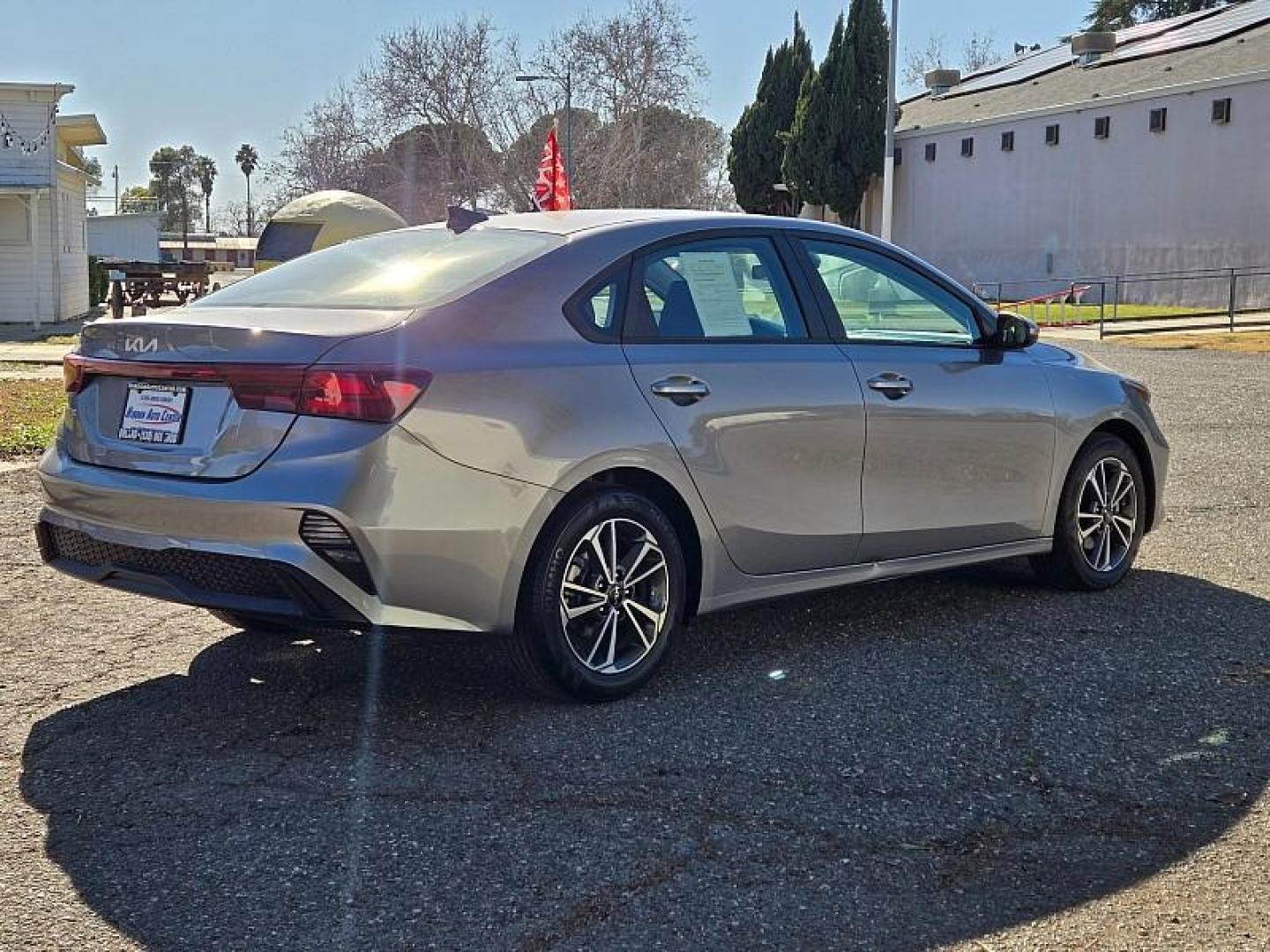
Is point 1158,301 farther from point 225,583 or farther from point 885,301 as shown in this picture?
point 225,583

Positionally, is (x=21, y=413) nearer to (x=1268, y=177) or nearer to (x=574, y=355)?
(x=574, y=355)

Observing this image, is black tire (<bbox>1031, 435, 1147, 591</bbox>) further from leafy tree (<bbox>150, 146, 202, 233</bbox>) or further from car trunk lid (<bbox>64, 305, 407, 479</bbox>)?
leafy tree (<bbox>150, 146, 202, 233</bbox>)

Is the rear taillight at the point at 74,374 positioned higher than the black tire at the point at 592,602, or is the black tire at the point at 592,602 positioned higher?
the rear taillight at the point at 74,374

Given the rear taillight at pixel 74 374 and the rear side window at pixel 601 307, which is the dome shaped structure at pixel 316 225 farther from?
the rear side window at pixel 601 307

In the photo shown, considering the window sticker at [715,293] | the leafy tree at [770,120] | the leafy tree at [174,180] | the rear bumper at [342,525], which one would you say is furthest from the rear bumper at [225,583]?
the leafy tree at [174,180]

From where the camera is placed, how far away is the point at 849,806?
3.80m

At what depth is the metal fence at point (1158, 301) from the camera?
1159 inches

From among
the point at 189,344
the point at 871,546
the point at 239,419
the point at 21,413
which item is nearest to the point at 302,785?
the point at 239,419

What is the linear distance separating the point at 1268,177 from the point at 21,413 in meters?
29.6

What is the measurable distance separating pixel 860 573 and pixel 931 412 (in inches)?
26.5

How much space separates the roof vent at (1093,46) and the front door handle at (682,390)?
43868 millimetres

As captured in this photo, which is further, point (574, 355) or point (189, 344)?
point (574, 355)

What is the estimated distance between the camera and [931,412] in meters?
5.52

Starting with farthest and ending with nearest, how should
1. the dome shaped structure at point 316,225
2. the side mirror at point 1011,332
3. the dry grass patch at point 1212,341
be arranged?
the dome shaped structure at point 316,225, the dry grass patch at point 1212,341, the side mirror at point 1011,332
